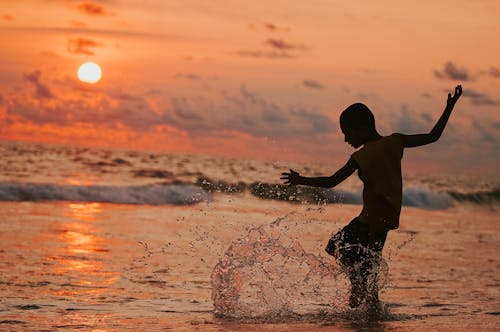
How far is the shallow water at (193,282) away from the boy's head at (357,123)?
4.57 ft

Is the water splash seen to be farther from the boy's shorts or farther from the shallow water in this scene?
the boy's shorts

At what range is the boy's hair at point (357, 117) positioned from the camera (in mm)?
6176

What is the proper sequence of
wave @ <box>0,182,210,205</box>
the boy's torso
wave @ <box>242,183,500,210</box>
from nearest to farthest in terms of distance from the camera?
the boy's torso
wave @ <box>0,182,210,205</box>
wave @ <box>242,183,500,210</box>

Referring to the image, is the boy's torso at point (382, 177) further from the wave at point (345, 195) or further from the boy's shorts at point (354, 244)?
the wave at point (345, 195)

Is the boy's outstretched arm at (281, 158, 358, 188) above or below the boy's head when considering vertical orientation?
below

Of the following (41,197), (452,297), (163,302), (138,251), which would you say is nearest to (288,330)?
(163,302)

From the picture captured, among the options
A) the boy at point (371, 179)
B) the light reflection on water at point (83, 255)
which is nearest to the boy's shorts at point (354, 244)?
the boy at point (371, 179)

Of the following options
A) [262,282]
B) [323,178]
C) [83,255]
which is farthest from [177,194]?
[323,178]

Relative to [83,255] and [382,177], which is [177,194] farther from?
[382,177]

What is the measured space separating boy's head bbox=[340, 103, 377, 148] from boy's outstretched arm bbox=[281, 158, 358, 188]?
22 cm

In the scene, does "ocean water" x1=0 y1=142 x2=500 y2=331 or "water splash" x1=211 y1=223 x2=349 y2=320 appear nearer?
"ocean water" x1=0 y1=142 x2=500 y2=331

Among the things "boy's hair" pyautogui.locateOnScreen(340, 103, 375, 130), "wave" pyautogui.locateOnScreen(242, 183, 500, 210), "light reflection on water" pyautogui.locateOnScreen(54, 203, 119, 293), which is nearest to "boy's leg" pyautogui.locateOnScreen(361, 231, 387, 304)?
"boy's hair" pyautogui.locateOnScreen(340, 103, 375, 130)

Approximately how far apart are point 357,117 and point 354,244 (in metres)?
1.09

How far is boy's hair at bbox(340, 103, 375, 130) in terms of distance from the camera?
6.18 metres
